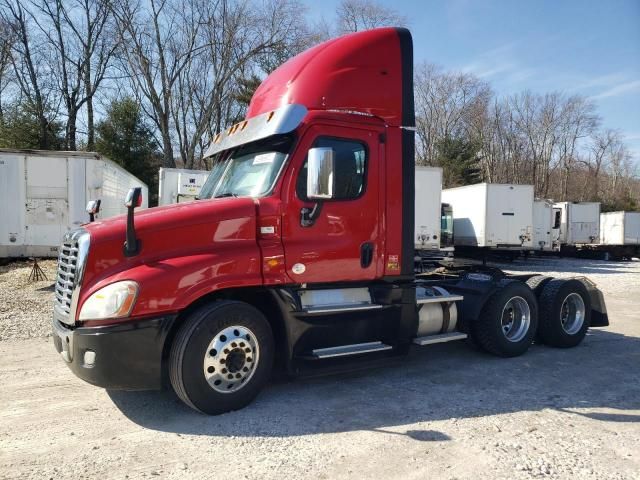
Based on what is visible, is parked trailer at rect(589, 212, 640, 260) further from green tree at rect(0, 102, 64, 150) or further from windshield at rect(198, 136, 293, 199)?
green tree at rect(0, 102, 64, 150)

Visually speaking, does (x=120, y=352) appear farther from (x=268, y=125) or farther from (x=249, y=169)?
(x=268, y=125)

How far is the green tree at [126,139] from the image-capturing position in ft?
97.6

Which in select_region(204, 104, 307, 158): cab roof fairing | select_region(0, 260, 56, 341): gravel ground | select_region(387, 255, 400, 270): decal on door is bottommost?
select_region(0, 260, 56, 341): gravel ground

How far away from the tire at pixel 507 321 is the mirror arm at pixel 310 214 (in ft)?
9.35

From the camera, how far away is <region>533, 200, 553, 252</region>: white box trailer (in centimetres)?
2384

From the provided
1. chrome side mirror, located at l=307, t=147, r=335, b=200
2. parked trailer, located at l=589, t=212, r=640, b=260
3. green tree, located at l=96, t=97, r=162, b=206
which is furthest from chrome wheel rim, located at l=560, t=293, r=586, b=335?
green tree, located at l=96, t=97, r=162, b=206

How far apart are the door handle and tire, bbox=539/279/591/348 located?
3.18 metres

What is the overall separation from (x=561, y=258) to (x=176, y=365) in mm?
29176

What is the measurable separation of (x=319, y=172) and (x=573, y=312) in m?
4.93

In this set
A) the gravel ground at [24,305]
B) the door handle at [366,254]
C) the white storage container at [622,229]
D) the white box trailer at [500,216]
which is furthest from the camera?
the white storage container at [622,229]

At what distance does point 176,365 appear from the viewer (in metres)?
4.15

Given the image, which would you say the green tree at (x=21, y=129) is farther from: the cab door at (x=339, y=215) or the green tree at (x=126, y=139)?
the cab door at (x=339, y=215)

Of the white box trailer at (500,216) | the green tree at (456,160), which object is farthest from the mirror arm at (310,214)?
the green tree at (456,160)

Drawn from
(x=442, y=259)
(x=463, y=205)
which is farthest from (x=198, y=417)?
(x=463, y=205)
